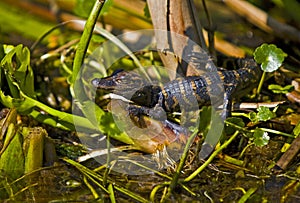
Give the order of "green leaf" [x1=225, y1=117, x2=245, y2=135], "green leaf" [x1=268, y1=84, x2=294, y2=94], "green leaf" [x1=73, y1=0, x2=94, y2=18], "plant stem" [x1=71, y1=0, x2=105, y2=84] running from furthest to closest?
"green leaf" [x1=73, y1=0, x2=94, y2=18] < "green leaf" [x1=268, y1=84, x2=294, y2=94] < "green leaf" [x1=225, y1=117, x2=245, y2=135] < "plant stem" [x1=71, y1=0, x2=105, y2=84]

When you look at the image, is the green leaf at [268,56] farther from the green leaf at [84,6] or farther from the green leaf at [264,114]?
the green leaf at [84,6]

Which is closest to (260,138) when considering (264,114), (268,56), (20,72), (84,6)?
(264,114)

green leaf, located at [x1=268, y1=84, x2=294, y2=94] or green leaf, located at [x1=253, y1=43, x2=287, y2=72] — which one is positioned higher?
green leaf, located at [x1=253, y1=43, x2=287, y2=72]

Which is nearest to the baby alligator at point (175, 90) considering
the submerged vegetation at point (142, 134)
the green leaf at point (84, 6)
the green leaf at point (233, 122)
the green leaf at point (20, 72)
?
the submerged vegetation at point (142, 134)

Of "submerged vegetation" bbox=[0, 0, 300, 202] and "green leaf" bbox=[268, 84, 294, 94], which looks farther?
"green leaf" bbox=[268, 84, 294, 94]

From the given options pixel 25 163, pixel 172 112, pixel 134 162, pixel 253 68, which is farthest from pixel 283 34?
pixel 25 163

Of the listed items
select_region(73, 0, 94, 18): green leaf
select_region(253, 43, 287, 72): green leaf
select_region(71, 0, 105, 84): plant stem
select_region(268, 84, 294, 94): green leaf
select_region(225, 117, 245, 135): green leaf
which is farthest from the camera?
select_region(73, 0, 94, 18): green leaf

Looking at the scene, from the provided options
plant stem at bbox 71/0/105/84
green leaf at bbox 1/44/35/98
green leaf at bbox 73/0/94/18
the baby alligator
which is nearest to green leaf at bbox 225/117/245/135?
the baby alligator

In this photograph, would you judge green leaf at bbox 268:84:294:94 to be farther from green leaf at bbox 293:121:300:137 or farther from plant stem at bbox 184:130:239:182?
plant stem at bbox 184:130:239:182
